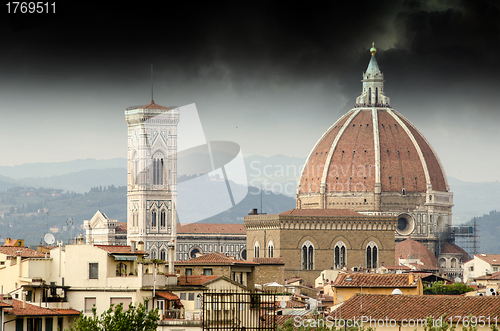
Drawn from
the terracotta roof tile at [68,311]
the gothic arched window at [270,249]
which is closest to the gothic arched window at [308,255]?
the gothic arched window at [270,249]

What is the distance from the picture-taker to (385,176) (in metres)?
148

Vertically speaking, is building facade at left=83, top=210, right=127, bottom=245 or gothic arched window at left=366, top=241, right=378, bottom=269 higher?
building facade at left=83, top=210, right=127, bottom=245

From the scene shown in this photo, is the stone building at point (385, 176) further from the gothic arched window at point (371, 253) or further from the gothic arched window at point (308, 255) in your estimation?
the gothic arched window at point (308, 255)

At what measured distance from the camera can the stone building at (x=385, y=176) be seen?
480ft

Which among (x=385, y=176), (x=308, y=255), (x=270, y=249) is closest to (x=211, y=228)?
(x=385, y=176)

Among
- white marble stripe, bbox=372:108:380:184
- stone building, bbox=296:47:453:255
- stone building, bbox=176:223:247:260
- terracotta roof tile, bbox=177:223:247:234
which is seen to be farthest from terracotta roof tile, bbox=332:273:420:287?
terracotta roof tile, bbox=177:223:247:234

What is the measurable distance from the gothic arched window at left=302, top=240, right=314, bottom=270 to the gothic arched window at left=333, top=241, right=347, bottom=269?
2263mm

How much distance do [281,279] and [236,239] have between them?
8069 centimetres

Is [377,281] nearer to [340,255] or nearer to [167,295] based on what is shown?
[167,295]

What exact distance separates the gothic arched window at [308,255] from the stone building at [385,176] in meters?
30.4

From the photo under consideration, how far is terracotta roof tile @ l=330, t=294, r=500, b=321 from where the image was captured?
37.6 meters

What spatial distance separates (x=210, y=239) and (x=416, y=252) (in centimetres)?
3569

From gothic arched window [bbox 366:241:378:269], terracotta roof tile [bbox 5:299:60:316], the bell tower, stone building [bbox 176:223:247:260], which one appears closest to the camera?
terracotta roof tile [bbox 5:299:60:316]

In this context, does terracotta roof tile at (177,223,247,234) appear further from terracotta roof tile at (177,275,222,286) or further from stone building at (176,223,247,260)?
terracotta roof tile at (177,275,222,286)
